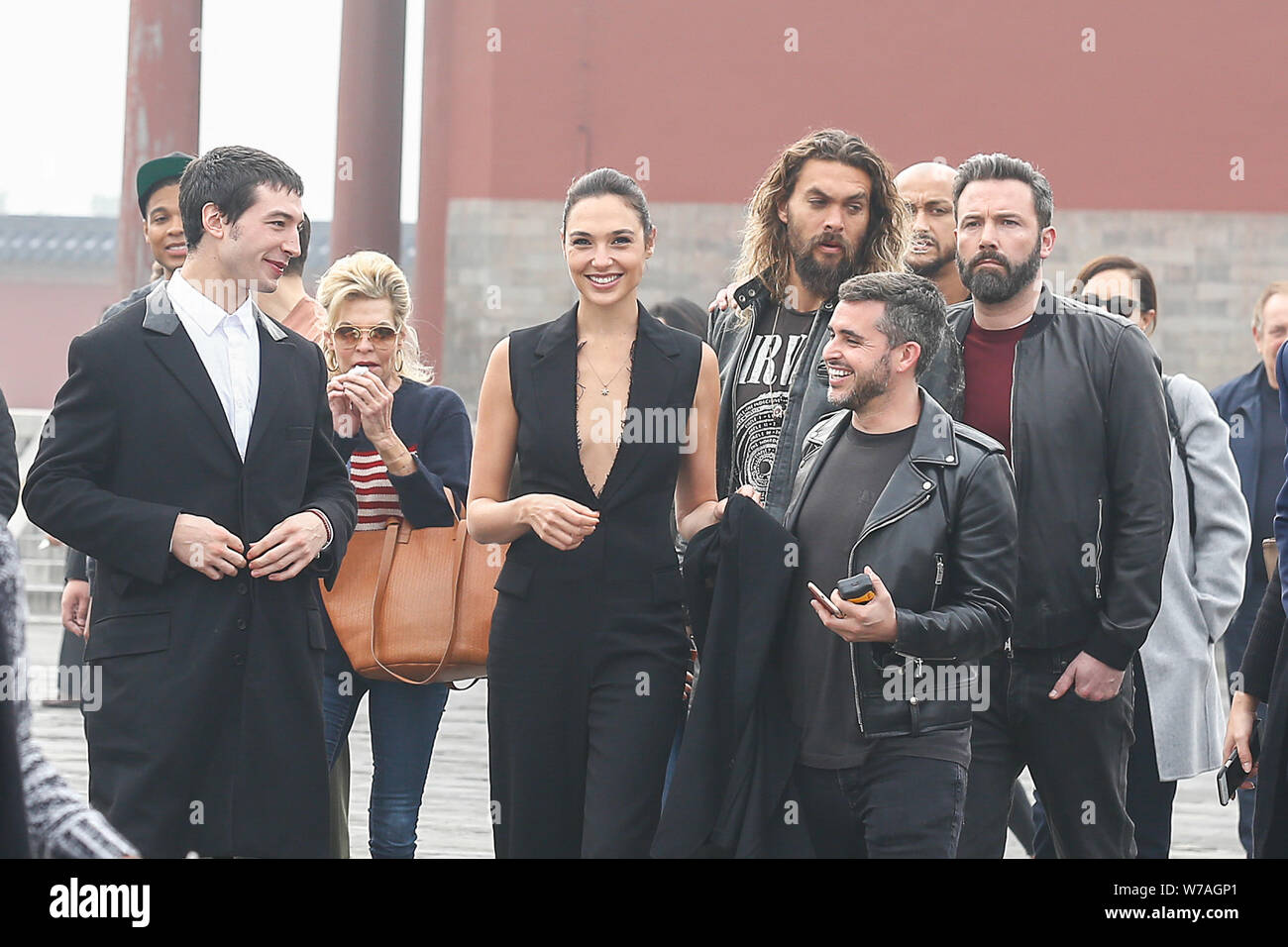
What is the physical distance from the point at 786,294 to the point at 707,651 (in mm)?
1123

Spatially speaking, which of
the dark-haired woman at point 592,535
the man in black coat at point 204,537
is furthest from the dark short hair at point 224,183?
the dark-haired woman at point 592,535

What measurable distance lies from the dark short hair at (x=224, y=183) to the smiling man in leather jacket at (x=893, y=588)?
1.39m

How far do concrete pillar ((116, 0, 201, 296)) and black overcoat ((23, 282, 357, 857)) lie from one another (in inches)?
473

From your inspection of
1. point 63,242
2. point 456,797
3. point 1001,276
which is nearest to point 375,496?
point 1001,276

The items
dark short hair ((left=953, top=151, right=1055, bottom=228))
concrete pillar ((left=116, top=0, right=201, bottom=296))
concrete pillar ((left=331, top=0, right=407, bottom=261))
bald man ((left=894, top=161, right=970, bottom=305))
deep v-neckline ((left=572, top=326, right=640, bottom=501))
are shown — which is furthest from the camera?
concrete pillar ((left=331, top=0, right=407, bottom=261))

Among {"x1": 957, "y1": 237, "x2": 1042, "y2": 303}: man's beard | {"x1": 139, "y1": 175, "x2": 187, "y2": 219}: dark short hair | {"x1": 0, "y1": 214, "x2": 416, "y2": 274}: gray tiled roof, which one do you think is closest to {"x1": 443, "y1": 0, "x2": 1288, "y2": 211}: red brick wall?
{"x1": 139, "y1": 175, "x2": 187, "y2": 219}: dark short hair

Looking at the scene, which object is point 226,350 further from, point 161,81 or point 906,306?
point 161,81

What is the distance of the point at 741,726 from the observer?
3.75 m

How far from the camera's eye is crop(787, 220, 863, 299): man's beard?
4.30 meters

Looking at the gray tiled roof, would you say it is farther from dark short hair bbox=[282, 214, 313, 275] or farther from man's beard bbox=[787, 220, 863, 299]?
man's beard bbox=[787, 220, 863, 299]

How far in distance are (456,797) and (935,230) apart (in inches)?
152

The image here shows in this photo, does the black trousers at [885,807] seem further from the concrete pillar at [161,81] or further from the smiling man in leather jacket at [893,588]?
the concrete pillar at [161,81]
